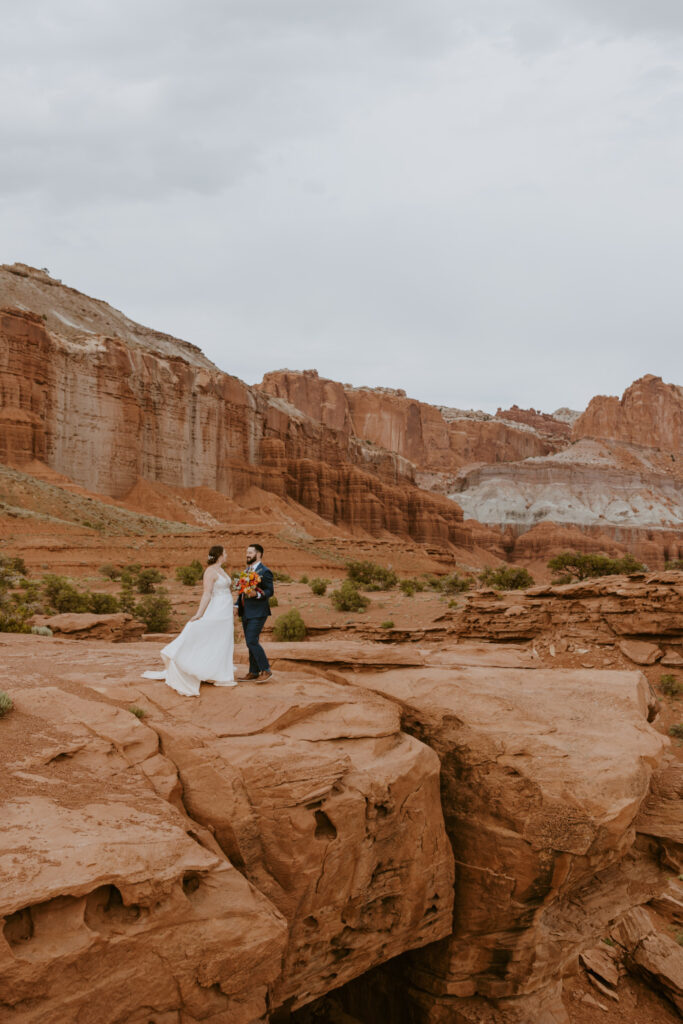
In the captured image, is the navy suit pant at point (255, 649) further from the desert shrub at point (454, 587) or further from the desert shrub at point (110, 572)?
the desert shrub at point (454, 587)

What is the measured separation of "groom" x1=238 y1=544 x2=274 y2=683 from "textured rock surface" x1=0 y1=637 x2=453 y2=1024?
1.02ft

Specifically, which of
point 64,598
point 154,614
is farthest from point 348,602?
point 64,598

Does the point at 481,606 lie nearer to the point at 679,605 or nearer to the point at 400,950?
the point at 679,605

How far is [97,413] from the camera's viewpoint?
5934 cm

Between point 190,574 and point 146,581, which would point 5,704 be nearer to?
point 146,581

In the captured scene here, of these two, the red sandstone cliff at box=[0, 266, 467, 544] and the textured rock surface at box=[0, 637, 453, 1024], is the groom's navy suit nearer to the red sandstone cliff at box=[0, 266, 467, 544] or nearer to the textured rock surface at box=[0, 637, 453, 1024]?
the textured rock surface at box=[0, 637, 453, 1024]

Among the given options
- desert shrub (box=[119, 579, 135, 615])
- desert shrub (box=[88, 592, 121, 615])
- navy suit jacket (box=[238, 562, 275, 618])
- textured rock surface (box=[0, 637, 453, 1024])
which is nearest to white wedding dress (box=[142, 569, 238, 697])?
textured rock surface (box=[0, 637, 453, 1024])

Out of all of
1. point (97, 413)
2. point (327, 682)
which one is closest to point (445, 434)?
point (97, 413)

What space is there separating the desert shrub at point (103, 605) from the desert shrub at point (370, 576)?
13.7m

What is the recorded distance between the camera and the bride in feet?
21.2

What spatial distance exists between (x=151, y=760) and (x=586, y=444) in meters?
135

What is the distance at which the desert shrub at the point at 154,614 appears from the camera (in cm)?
2214

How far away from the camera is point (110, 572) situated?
108 feet

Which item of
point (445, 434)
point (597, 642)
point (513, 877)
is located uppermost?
point (445, 434)
